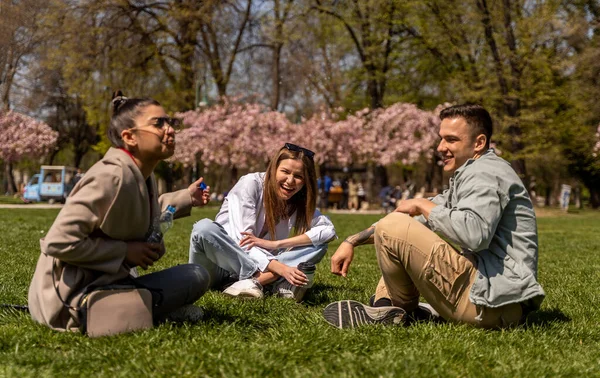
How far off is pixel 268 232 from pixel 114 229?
2233 millimetres

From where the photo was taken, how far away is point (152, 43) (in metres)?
31.2

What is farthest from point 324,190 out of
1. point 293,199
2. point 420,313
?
point 420,313

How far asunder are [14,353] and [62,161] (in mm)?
63675

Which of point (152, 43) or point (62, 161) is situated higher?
point (152, 43)

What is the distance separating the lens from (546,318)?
4672mm

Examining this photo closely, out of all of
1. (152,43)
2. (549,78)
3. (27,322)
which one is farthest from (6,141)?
(27,322)

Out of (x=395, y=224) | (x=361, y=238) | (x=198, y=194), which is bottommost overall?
(x=361, y=238)

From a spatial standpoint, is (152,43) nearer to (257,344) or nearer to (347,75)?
(347,75)

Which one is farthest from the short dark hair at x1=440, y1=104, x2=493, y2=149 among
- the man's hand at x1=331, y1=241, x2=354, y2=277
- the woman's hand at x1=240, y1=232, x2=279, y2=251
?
the woman's hand at x1=240, y1=232, x2=279, y2=251

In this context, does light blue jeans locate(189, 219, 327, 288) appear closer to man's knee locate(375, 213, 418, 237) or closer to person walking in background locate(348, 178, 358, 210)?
man's knee locate(375, 213, 418, 237)

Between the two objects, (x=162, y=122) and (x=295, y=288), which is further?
(x=295, y=288)

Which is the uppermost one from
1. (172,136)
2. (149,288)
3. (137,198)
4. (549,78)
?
(549,78)

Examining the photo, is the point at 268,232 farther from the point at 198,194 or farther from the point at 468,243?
the point at 468,243

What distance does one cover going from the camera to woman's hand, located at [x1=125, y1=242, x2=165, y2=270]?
349cm
